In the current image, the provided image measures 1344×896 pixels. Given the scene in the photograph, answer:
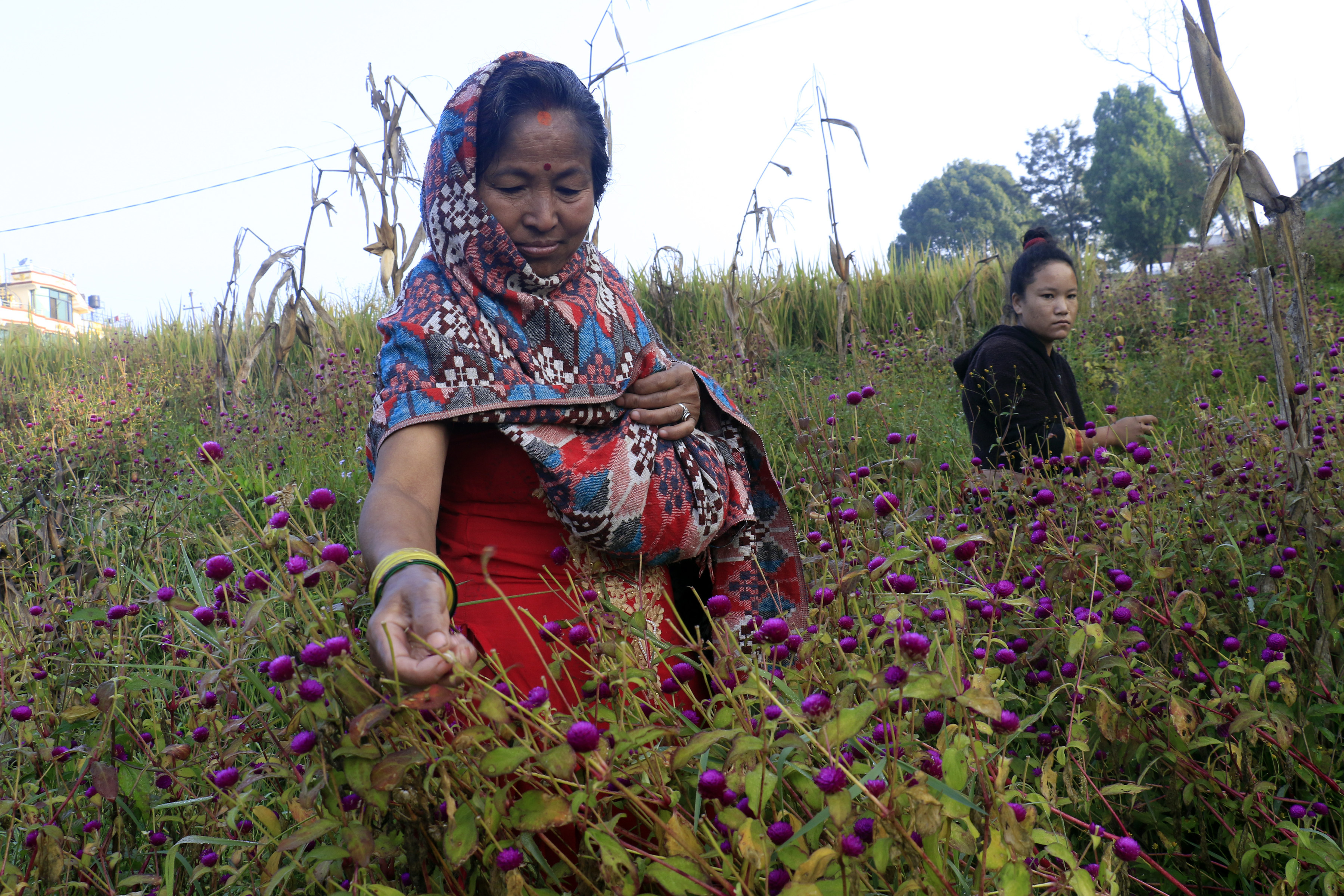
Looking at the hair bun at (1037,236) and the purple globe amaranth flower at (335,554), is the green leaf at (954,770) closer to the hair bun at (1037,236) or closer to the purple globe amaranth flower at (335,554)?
the purple globe amaranth flower at (335,554)

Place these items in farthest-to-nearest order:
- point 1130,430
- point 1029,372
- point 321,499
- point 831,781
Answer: point 1029,372 < point 1130,430 < point 321,499 < point 831,781

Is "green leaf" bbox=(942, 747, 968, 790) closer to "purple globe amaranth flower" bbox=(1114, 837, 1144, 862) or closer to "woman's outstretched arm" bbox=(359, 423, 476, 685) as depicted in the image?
"purple globe amaranth flower" bbox=(1114, 837, 1144, 862)

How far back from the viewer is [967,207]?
58469 millimetres

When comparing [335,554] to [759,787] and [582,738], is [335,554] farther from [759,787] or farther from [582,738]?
[759,787]

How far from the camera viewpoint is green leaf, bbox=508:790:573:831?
0.79 metres

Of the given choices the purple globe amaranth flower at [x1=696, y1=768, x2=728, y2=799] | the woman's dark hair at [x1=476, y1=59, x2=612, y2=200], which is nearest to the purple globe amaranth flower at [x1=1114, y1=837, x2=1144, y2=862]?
the purple globe amaranth flower at [x1=696, y1=768, x2=728, y2=799]

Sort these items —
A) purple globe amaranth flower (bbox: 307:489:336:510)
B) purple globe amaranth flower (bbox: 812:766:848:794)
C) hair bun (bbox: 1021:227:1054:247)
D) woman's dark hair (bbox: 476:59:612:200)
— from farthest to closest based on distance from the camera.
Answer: hair bun (bbox: 1021:227:1054:247) < woman's dark hair (bbox: 476:59:612:200) < purple globe amaranth flower (bbox: 307:489:336:510) < purple globe amaranth flower (bbox: 812:766:848:794)

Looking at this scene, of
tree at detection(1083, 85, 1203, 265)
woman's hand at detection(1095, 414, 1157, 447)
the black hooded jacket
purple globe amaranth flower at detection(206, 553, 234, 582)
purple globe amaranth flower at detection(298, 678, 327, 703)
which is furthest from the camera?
tree at detection(1083, 85, 1203, 265)

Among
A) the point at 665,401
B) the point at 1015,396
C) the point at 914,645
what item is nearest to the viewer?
the point at 914,645

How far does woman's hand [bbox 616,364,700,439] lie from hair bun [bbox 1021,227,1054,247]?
3.04 m

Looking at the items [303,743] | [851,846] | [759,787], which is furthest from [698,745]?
[303,743]

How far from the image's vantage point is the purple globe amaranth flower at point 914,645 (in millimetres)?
850

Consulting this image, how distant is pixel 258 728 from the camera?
1.18 m

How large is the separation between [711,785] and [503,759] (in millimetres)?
226
